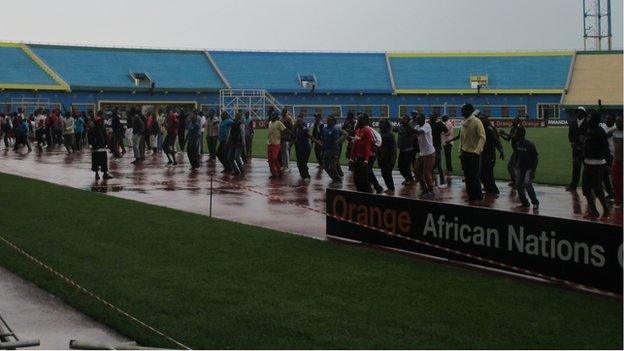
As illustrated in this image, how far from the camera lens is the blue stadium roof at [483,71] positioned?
84562mm

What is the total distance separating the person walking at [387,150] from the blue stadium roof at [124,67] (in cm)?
5717

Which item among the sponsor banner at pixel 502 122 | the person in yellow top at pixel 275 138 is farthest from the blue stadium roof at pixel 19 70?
the person in yellow top at pixel 275 138

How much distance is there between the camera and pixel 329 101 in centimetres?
8306

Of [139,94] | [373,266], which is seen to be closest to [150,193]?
[373,266]

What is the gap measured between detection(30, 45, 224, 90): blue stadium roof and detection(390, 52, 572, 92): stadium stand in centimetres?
1952

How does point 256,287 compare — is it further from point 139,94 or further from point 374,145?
point 139,94

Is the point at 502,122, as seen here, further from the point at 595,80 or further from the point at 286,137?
the point at 286,137

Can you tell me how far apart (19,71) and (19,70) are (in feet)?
0.74

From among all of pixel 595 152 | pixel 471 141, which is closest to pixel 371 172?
pixel 471 141

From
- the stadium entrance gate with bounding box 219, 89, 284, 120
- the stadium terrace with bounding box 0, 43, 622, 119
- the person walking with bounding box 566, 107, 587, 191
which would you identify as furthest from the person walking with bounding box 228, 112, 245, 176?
the stadium terrace with bounding box 0, 43, 622, 119

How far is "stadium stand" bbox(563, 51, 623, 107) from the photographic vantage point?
81000mm

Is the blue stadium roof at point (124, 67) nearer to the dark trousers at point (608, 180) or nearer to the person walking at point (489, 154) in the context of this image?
the person walking at point (489, 154)

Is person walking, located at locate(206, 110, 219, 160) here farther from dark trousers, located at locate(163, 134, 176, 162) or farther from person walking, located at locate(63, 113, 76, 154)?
person walking, located at locate(63, 113, 76, 154)

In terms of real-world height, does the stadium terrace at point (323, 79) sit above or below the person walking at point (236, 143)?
above
